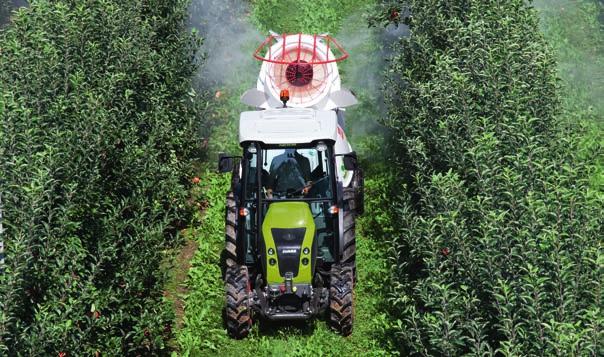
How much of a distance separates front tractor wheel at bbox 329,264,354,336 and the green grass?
0.19 metres

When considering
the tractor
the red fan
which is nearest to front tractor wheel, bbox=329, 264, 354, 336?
the tractor

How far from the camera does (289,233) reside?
1098cm

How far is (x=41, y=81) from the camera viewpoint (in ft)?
35.2

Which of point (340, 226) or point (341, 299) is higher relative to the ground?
point (340, 226)

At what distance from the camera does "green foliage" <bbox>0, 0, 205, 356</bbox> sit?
852 centimetres

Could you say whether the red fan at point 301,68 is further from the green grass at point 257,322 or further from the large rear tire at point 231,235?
the large rear tire at point 231,235

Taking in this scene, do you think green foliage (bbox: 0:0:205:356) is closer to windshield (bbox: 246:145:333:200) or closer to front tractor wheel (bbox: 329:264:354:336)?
windshield (bbox: 246:145:333:200)

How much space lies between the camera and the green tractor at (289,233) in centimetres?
1100

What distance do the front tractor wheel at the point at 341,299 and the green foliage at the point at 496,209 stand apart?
22.6 inches

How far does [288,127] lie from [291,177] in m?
0.64

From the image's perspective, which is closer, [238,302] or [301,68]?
[238,302]

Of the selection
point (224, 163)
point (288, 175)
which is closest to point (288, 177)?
point (288, 175)

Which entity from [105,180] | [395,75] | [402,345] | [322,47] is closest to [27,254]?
[105,180]

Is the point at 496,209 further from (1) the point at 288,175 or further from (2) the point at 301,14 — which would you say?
(2) the point at 301,14
